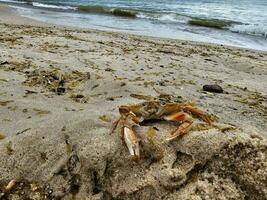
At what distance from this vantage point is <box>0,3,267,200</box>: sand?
352 cm

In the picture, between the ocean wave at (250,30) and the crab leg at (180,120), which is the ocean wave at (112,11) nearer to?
the ocean wave at (250,30)

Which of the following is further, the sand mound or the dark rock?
the dark rock

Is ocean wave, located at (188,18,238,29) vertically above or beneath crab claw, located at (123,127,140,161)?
beneath

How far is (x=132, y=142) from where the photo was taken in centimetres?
365

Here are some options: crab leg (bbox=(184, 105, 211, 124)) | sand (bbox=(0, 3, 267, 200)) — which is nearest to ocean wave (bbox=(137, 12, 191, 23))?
sand (bbox=(0, 3, 267, 200))

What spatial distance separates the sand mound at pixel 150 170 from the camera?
347 centimetres

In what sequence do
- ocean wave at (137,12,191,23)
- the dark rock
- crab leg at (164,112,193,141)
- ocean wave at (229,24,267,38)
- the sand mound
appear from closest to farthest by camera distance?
the sand mound → crab leg at (164,112,193,141) → the dark rock → ocean wave at (229,24,267,38) → ocean wave at (137,12,191,23)

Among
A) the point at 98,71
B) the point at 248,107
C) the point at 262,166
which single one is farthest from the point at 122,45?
the point at 262,166

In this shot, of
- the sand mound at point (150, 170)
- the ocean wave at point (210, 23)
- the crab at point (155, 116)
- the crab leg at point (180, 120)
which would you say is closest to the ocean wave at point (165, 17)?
the ocean wave at point (210, 23)

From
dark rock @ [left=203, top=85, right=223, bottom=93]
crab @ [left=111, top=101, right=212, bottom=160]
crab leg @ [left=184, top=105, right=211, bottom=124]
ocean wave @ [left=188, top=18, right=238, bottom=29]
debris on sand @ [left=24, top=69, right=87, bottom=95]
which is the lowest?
ocean wave @ [left=188, top=18, right=238, bottom=29]

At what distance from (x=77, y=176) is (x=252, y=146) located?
1.57 metres

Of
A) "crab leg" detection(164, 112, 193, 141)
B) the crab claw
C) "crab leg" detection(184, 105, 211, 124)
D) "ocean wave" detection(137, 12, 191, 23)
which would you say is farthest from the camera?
"ocean wave" detection(137, 12, 191, 23)

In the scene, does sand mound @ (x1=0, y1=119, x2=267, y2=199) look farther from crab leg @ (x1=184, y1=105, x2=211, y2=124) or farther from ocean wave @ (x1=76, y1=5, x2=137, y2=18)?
ocean wave @ (x1=76, y1=5, x2=137, y2=18)

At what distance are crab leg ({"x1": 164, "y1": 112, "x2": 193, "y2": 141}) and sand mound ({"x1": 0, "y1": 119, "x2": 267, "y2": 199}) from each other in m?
0.06
